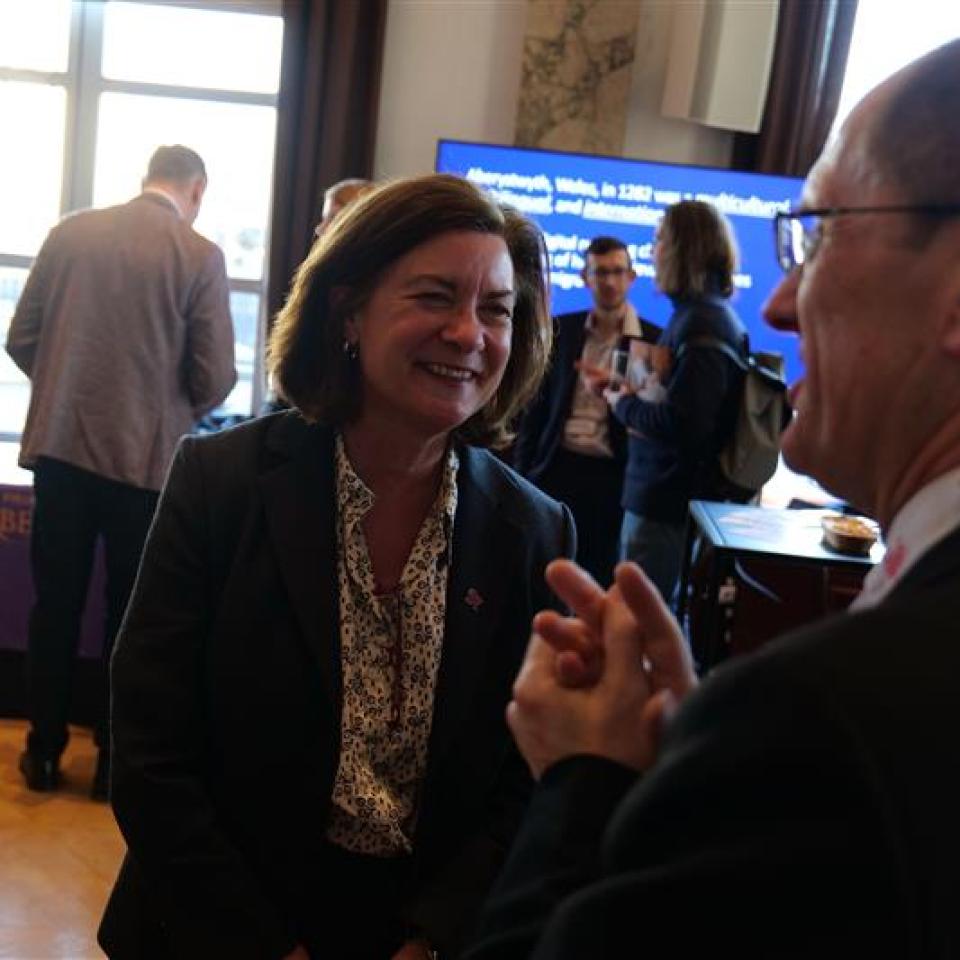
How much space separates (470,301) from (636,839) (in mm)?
939

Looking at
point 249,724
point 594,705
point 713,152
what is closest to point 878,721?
point 594,705

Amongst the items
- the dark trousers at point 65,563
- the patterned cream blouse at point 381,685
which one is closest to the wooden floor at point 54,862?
the dark trousers at point 65,563

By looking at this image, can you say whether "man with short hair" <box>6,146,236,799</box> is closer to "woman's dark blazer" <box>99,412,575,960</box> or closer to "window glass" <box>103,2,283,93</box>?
"woman's dark blazer" <box>99,412,575,960</box>

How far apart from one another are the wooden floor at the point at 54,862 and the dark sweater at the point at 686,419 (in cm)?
182

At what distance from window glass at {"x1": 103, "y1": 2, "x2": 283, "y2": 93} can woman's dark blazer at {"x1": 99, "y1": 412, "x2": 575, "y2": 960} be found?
4.30m

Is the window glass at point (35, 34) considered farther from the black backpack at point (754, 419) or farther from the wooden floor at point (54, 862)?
the black backpack at point (754, 419)

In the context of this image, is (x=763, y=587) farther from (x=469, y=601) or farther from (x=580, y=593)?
(x=580, y=593)

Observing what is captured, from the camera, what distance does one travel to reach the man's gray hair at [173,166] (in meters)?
3.33

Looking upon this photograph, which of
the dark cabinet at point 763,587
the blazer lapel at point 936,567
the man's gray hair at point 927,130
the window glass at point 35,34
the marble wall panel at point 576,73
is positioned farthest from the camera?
the window glass at point 35,34

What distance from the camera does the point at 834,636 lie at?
23.2 inches

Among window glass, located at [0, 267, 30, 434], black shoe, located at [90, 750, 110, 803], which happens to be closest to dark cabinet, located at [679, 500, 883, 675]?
black shoe, located at [90, 750, 110, 803]

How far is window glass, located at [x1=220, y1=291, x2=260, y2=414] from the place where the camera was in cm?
552

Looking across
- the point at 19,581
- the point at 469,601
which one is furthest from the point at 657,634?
the point at 19,581

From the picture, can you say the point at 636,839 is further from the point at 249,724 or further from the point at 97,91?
the point at 97,91
